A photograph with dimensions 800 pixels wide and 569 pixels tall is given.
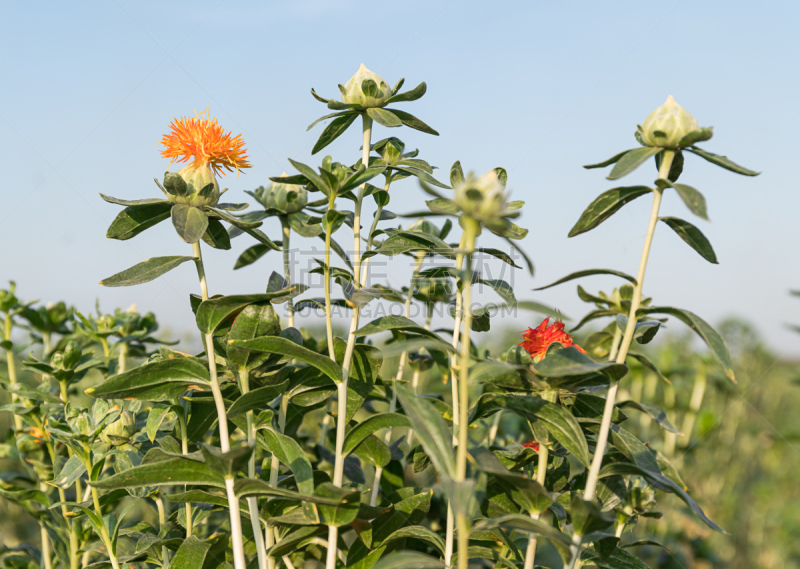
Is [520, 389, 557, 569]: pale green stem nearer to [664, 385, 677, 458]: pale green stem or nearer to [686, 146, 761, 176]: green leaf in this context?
[686, 146, 761, 176]: green leaf

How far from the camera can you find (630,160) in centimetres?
91

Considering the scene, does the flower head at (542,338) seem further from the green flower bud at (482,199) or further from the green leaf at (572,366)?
the green flower bud at (482,199)

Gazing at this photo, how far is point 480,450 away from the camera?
2.92 feet

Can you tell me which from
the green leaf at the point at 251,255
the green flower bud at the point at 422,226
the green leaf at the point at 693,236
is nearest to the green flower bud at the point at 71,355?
the green leaf at the point at 251,255

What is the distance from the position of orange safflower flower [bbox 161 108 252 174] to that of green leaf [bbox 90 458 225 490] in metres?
0.57

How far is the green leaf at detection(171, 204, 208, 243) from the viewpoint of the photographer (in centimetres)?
101

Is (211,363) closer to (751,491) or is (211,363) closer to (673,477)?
(673,477)

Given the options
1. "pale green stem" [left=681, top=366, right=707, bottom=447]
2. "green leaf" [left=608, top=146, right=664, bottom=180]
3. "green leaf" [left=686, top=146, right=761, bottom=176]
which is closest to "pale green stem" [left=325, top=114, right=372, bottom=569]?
"green leaf" [left=608, top=146, right=664, bottom=180]

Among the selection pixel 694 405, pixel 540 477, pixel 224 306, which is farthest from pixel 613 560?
pixel 694 405

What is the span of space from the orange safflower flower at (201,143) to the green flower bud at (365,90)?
0.26m

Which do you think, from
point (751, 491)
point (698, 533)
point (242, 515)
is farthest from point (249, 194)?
point (751, 491)

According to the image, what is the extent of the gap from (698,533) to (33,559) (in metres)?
3.00

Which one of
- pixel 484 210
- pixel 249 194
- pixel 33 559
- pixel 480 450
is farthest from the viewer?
pixel 33 559

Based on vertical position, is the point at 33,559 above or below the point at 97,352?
below
